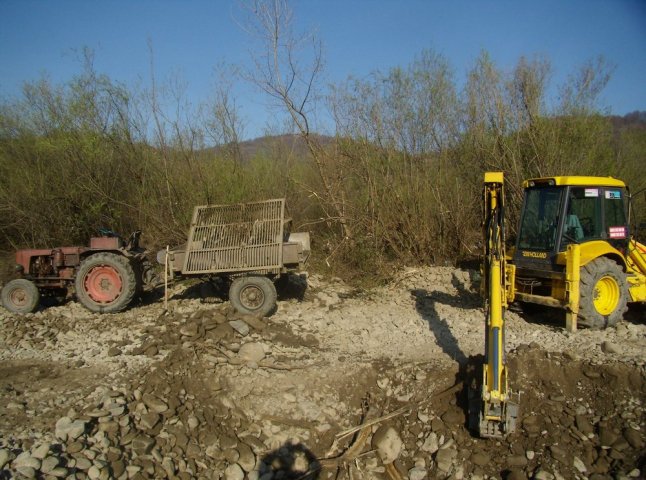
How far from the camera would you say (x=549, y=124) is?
1087cm

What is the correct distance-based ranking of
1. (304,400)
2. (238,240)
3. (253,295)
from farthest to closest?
(238,240)
(253,295)
(304,400)

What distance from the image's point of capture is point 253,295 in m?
7.66

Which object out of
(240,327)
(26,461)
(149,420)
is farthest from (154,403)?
(240,327)

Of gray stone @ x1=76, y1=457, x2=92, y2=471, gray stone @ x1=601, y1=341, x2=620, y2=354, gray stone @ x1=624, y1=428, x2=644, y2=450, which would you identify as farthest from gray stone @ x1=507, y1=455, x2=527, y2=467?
gray stone @ x1=76, y1=457, x2=92, y2=471

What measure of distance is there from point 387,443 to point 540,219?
397 centimetres

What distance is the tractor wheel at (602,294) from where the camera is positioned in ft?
20.9

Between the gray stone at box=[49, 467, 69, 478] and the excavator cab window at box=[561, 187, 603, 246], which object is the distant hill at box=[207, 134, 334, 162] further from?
the gray stone at box=[49, 467, 69, 478]

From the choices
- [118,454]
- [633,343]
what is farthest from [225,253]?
[633,343]

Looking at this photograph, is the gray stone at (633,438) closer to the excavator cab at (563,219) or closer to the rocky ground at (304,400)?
the rocky ground at (304,400)

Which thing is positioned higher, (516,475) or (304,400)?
(304,400)

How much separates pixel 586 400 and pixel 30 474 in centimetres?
506

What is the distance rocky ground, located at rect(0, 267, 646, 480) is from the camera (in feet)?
14.2

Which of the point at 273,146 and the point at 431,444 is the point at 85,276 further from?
the point at 273,146

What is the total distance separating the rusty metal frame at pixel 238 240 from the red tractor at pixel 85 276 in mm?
1024
